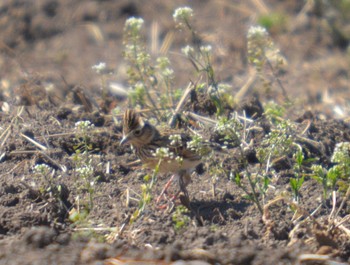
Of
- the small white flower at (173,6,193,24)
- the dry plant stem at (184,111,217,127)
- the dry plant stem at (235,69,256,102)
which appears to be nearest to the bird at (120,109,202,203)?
the dry plant stem at (184,111,217,127)

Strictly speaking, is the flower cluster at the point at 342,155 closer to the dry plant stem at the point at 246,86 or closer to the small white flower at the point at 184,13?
the small white flower at the point at 184,13

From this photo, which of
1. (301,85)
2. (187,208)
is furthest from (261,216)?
(301,85)

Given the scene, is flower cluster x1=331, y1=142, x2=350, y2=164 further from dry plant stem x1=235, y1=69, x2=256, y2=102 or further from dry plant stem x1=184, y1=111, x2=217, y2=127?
dry plant stem x1=235, y1=69, x2=256, y2=102

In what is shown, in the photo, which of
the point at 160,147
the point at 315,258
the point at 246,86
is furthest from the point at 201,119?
the point at 246,86

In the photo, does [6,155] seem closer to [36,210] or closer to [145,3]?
[36,210]

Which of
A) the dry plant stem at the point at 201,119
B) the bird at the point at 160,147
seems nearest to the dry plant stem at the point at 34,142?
the bird at the point at 160,147

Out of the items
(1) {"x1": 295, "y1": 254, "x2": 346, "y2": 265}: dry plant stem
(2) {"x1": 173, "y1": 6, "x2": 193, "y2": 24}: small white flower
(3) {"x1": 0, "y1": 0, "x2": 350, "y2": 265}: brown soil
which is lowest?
(1) {"x1": 295, "y1": 254, "x2": 346, "y2": 265}: dry plant stem
